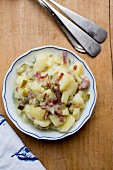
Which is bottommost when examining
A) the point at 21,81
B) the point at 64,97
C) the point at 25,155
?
the point at 25,155

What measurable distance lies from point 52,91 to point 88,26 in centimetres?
28

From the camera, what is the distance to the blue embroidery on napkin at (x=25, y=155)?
1627mm

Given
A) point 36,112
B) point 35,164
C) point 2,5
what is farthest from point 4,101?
point 2,5

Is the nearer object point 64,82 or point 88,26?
point 64,82

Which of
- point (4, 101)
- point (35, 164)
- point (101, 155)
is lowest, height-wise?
point (101, 155)

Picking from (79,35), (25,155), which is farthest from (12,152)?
(79,35)

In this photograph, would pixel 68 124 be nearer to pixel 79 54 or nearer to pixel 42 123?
pixel 42 123

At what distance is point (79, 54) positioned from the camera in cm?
167

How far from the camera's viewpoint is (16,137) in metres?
1.62

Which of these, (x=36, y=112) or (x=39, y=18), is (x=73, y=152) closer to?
(x=36, y=112)

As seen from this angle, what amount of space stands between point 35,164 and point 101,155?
23 centimetres

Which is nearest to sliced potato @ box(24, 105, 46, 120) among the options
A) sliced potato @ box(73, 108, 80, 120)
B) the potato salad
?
the potato salad

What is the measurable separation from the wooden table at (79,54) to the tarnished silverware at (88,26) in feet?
0.08

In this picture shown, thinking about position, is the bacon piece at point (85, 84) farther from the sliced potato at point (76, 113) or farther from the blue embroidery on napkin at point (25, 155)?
the blue embroidery on napkin at point (25, 155)
